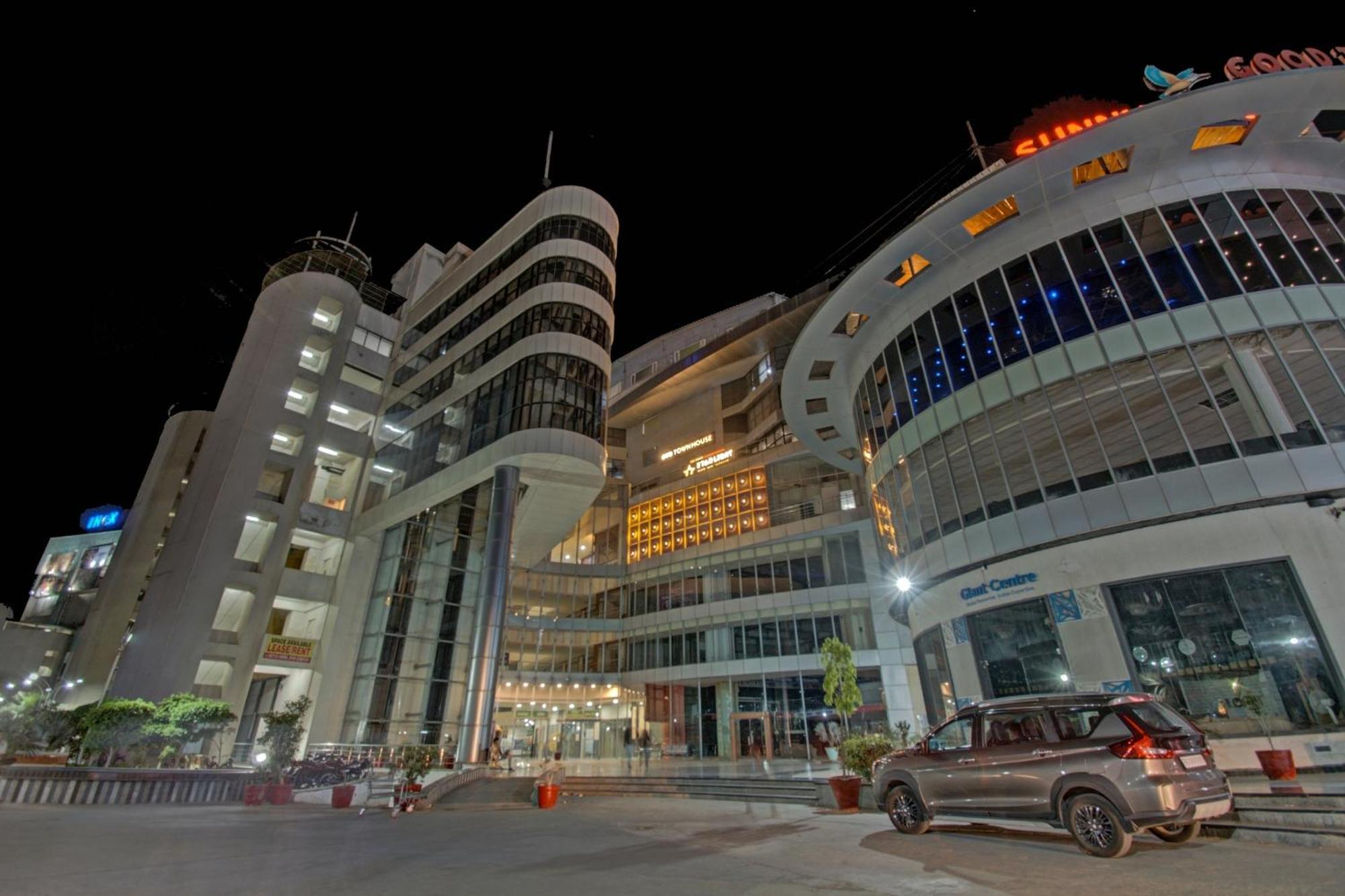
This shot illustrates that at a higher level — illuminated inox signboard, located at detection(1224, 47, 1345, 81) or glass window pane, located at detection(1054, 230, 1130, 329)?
illuminated inox signboard, located at detection(1224, 47, 1345, 81)

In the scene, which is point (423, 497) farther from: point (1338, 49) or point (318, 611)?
point (1338, 49)

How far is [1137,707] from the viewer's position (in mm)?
7879

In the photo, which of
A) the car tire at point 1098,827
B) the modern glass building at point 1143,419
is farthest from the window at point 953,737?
the modern glass building at point 1143,419

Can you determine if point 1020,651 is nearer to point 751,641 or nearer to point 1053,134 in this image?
point 1053,134

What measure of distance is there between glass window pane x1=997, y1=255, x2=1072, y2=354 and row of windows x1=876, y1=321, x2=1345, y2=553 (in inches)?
65.0

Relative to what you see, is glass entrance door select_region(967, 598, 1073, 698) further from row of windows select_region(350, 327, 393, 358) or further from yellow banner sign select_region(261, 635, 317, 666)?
row of windows select_region(350, 327, 393, 358)

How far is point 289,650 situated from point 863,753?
30829mm

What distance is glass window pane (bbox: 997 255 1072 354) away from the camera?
18953 mm

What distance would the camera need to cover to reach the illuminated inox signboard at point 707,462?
48.5m

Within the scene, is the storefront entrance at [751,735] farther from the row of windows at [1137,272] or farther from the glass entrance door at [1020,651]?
the row of windows at [1137,272]

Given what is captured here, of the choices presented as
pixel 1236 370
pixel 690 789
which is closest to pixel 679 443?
pixel 690 789

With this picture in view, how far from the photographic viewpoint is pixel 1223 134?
61.0ft

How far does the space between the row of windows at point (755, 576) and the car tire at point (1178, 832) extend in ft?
93.3

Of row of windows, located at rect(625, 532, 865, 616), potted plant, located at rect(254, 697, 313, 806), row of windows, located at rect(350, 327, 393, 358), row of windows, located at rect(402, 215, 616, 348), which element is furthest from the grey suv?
row of windows, located at rect(350, 327, 393, 358)
